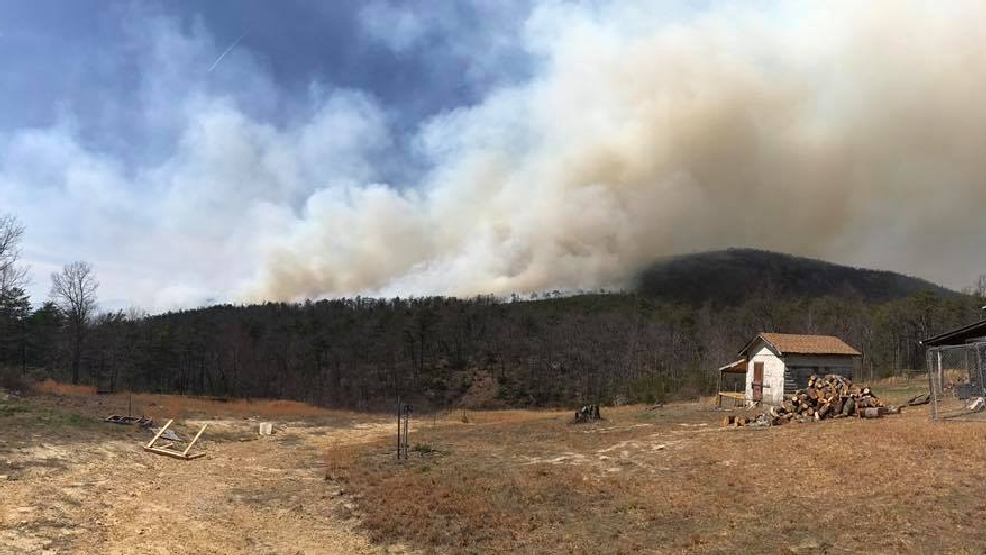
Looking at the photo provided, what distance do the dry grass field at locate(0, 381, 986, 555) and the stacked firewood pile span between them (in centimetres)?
152

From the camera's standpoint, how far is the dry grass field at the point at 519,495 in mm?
11672

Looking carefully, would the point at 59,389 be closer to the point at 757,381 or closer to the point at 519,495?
Result: the point at 519,495

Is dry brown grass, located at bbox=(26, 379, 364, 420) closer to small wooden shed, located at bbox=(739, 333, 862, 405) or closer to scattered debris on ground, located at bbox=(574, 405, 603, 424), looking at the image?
scattered debris on ground, located at bbox=(574, 405, 603, 424)

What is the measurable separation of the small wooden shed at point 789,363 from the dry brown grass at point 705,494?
13988 mm

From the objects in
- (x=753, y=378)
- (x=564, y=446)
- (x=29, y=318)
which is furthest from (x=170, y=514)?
(x=29, y=318)

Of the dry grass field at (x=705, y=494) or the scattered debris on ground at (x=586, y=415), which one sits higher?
the dry grass field at (x=705, y=494)

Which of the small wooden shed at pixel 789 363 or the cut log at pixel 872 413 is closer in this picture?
the cut log at pixel 872 413

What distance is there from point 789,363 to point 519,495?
3003 centimetres

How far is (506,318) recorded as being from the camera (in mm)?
140625

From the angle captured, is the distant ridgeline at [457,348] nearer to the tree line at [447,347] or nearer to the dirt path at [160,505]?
the tree line at [447,347]

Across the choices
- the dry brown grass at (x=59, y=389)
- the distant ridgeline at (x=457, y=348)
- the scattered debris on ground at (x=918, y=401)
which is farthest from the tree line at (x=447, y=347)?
the scattered debris on ground at (x=918, y=401)

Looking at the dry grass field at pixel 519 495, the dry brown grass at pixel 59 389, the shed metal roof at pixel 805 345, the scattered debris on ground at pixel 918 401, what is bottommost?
the dry brown grass at pixel 59 389

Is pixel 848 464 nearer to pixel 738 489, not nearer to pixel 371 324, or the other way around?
pixel 738 489

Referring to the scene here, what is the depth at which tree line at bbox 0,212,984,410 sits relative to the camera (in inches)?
3415
